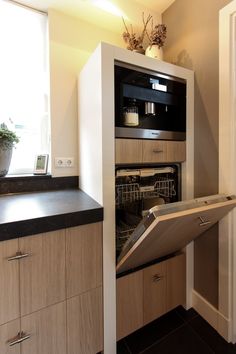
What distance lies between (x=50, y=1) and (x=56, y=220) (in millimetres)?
1498

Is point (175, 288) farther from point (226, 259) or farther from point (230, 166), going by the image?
point (230, 166)

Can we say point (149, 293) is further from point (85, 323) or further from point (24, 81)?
point (24, 81)

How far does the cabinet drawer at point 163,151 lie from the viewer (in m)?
1.21

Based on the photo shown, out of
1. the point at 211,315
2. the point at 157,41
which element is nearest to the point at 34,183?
the point at 157,41

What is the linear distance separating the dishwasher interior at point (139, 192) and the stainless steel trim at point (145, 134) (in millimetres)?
199

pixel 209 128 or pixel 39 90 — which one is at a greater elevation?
pixel 39 90

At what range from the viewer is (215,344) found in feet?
4.05

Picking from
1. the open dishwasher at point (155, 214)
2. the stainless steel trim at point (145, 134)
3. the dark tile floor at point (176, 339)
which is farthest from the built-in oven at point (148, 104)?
the dark tile floor at point (176, 339)

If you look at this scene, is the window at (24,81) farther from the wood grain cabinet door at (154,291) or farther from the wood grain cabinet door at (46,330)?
the wood grain cabinet door at (154,291)

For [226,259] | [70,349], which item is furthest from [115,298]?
[226,259]

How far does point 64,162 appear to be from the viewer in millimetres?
1516

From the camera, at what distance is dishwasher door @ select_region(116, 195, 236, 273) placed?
82 cm

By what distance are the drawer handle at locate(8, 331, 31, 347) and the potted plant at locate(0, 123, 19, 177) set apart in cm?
93

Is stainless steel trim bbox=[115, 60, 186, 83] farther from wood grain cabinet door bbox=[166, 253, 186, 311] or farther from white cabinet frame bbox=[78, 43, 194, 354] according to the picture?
wood grain cabinet door bbox=[166, 253, 186, 311]
